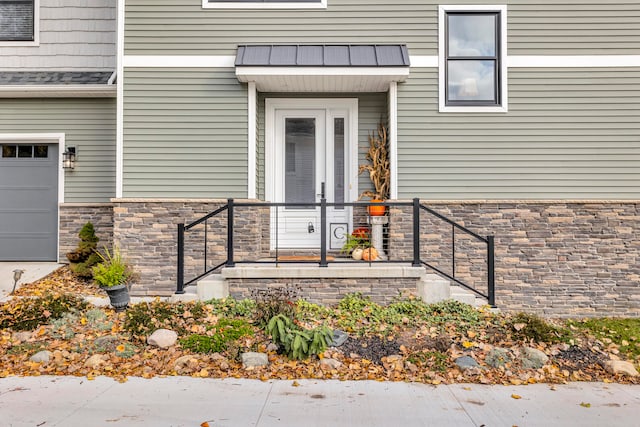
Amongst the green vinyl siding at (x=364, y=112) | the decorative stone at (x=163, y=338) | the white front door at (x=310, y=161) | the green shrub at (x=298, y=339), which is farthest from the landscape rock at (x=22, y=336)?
the green vinyl siding at (x=364, y=112)

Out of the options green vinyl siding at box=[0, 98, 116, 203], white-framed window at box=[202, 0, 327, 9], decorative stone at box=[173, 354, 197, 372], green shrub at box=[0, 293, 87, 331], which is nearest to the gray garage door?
green vinyl siding at box=[0, 98, 116, 203]

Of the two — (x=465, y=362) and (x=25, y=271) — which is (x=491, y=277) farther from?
(x=25, y=271)

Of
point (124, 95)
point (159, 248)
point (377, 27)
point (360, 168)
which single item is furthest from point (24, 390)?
point (377, 27)

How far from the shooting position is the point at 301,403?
3.71 meters

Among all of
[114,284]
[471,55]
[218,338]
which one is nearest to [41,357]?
[114,284]

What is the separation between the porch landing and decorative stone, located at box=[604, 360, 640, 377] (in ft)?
5.69

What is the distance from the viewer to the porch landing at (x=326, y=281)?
236 inches

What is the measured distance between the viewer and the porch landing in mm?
5996

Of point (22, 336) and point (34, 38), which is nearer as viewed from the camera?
point (22, 336)

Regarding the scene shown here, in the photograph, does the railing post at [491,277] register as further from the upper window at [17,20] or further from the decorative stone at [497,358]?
the upper window at [17,20]

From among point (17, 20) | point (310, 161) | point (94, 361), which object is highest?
point (17, 20)

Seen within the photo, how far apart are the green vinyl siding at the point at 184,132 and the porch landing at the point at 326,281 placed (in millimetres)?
1782

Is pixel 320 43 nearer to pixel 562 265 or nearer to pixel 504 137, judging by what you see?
pixel 504 137

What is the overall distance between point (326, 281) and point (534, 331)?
106 inches
